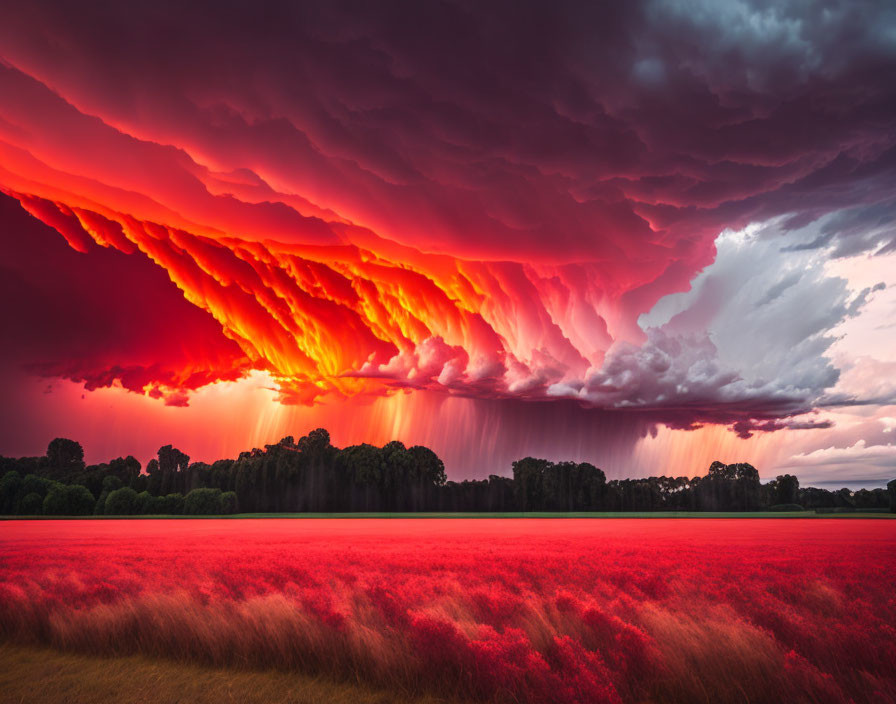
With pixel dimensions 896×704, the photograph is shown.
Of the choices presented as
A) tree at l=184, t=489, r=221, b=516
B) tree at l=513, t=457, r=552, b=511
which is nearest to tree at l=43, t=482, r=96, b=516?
tree at l=184, t=489, r=221, b=516

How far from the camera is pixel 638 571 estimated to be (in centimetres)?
2152

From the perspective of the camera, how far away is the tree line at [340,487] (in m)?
142

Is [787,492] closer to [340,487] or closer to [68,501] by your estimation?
[340,487]

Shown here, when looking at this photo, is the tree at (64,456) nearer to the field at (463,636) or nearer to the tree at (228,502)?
the tree at (228,502)

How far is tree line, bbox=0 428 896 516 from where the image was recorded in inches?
5595

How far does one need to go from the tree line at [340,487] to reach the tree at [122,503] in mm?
220

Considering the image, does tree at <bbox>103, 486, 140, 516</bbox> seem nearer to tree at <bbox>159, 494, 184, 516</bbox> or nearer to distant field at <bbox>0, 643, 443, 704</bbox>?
tree at <bbox>159, 494, 184, 516</bbox>

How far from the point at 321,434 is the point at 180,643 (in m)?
160

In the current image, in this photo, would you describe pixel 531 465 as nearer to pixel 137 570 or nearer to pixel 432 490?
pixel 432 490

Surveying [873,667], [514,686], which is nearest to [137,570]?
[514,686]

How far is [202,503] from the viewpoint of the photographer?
140 m

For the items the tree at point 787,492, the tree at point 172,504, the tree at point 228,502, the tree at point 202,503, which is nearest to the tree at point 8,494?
the tree at point 172,504

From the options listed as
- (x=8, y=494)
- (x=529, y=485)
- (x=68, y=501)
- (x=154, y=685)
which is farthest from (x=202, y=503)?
(x=154, y=685)

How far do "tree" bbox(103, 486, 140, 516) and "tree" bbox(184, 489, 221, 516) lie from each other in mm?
13212
